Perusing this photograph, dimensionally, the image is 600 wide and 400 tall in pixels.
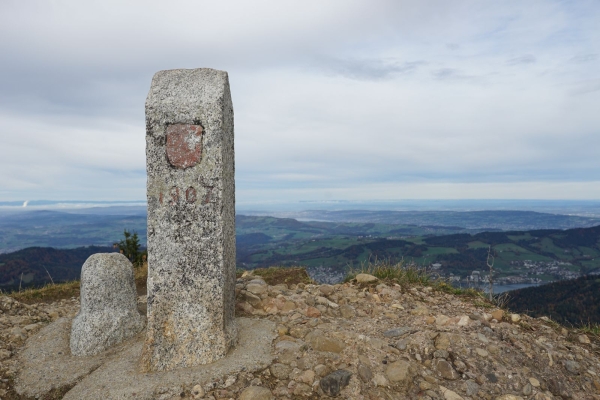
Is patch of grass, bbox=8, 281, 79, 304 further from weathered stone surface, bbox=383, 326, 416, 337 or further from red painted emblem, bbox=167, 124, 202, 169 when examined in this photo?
weathered stone surface, bbox=383, 326, 416, 337

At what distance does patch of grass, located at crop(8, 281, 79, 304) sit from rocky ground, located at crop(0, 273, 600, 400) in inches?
141

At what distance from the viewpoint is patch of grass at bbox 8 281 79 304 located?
1000 centimetres

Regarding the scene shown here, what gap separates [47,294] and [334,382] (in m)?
10.1

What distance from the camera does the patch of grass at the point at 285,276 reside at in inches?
383

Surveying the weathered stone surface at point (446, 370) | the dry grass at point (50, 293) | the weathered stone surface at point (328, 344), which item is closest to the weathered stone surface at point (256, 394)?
the weathered stone surface at point (328, 344)

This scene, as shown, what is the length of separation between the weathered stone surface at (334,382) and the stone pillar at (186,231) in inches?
57.9

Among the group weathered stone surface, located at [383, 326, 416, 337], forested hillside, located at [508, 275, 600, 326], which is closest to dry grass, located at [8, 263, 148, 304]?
weathered stone surface, located at [383, 326, 416, 337]

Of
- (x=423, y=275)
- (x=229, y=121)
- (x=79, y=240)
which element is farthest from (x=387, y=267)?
(x=79, y=240)

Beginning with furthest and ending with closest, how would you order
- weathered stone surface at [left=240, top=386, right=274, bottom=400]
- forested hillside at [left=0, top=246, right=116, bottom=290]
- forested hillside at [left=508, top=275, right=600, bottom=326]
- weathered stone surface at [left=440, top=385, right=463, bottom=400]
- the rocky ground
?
forested hillside at [left=0, top=246, right=116, bottom=290] < forested hillside at [left=508, top=275, right=600, bottom=326] < the rocky ground < weathered stone surface at [left=440, top=385, right=463, bottom=400] < weathered stone surface at [left=240, top=386, right=274, bottom=400]

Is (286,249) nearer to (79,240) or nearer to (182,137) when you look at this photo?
(182,137)

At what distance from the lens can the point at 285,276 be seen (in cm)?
1034

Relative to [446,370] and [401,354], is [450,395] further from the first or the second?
[401,354]

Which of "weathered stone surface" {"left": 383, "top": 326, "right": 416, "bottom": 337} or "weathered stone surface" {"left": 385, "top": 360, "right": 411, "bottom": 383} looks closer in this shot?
"weathered stone surface" {"left": 385, "top": 360, "right": 411, "bottom": 383}

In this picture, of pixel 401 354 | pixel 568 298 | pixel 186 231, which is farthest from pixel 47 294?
pixel 568 298
